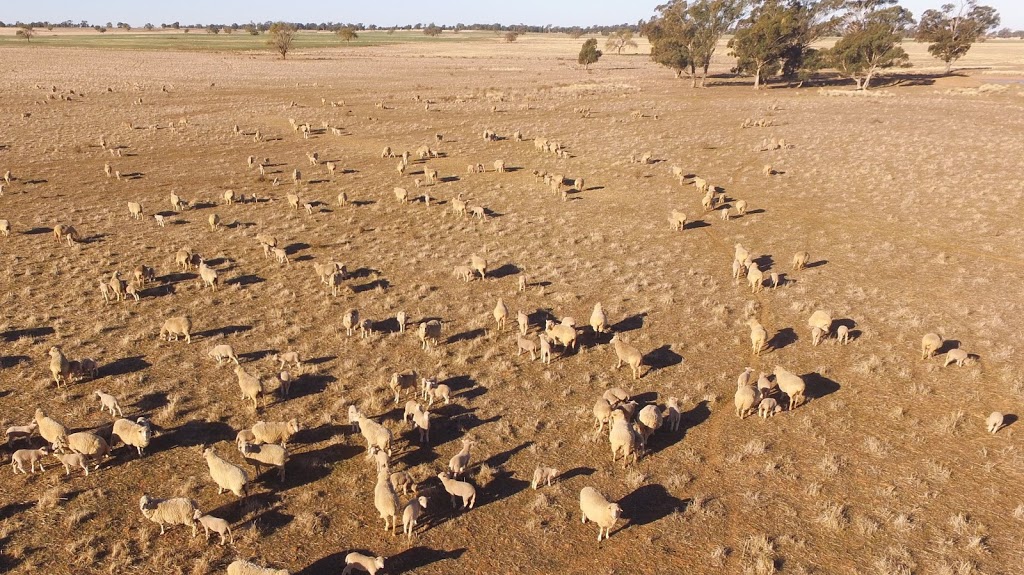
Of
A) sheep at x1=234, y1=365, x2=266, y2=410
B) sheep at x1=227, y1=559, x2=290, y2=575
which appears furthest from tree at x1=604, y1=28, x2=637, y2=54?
sheep at x1=227, y1=559, x2=290, y2=575

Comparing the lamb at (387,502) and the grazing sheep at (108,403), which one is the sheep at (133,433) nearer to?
the grazing sheep at (108,403)

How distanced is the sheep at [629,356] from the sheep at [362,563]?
9105 mm

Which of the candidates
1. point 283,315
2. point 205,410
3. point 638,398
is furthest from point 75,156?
point 638,398

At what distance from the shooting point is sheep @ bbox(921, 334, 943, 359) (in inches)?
667

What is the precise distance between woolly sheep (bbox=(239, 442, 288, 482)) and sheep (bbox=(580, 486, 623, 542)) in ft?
21.5

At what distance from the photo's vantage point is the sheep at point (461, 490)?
1152 cm

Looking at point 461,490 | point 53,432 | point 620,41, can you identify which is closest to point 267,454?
point 461,490

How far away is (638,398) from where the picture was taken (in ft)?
50.8

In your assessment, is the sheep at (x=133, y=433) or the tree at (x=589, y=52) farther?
the tree at (x=589, y=52)

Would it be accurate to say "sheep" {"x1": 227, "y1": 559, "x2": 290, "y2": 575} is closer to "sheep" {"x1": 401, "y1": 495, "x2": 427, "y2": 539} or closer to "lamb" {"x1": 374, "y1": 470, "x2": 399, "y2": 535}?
"lamb" {"x1": 374, "y1": 470, "x2": 399, "y2": 535}

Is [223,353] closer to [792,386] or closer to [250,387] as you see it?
[250,387]

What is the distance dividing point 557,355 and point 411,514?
7862 millimetres

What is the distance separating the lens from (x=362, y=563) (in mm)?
10008

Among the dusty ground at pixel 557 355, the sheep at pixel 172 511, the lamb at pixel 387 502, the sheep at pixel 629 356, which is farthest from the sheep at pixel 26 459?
the sheep at pixel 629 356
